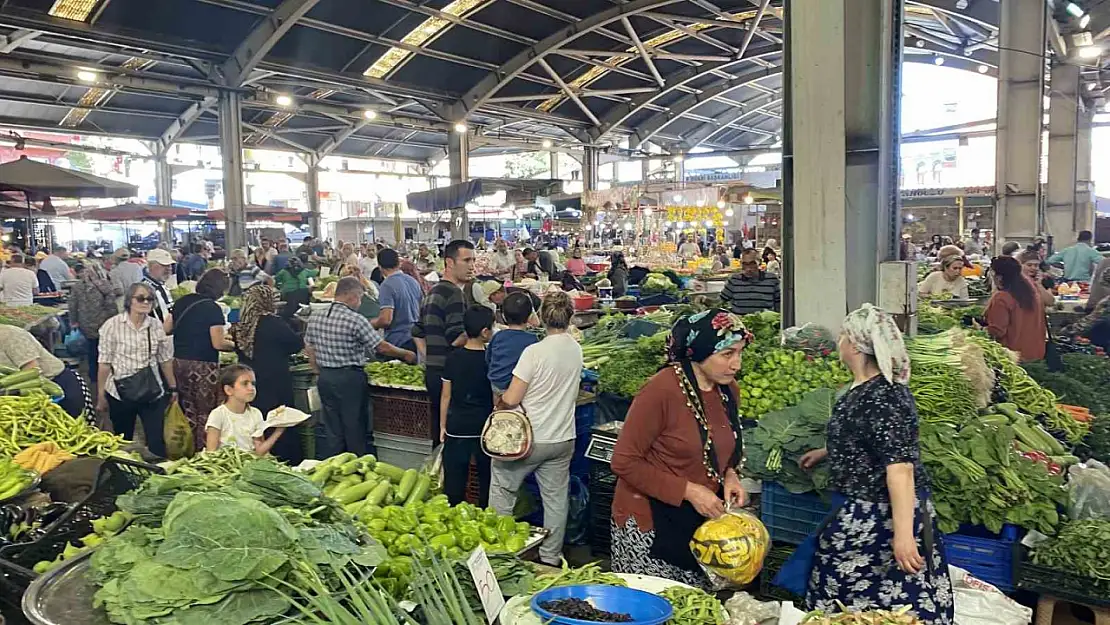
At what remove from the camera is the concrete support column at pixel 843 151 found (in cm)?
539

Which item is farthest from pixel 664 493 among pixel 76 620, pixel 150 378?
pixel 150 378

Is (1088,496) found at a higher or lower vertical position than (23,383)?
lower

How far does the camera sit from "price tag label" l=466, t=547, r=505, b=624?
223 centimetres

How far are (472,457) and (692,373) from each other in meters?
2.39

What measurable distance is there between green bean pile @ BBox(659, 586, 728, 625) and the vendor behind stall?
8416 millimetres

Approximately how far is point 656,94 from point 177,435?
23188 millimetres

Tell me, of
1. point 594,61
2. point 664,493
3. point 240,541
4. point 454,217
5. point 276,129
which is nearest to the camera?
point 240,541

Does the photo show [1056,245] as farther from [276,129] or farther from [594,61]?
[276,129]

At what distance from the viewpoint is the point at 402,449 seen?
6.28 meters

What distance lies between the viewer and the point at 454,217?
65.5 ft

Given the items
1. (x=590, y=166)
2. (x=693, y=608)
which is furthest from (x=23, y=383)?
(x=590, y=166)

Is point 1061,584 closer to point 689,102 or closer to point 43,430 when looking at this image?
point 43,430

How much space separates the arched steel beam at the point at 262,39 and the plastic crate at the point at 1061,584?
1517 cm

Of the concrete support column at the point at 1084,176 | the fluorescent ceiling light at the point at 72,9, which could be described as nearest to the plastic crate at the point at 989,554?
the fluorescent ceiling light at the point at 72,9
